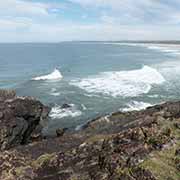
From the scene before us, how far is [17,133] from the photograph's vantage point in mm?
22266

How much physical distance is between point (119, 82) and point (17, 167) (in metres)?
47.7

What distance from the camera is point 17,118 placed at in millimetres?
22625

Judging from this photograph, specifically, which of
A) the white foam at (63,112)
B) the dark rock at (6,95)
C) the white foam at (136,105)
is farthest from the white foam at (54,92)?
the dark rock at (6,95)

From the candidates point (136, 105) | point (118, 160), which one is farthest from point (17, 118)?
point (136, 105)

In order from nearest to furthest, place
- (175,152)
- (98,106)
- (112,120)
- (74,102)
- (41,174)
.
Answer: (175,152)
(41,174)
(112,120)
(98,106)
(74,102)

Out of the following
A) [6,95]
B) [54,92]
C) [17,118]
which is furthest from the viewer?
[54,92]

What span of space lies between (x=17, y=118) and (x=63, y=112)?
44.2ft

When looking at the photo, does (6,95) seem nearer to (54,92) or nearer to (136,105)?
(136,105)

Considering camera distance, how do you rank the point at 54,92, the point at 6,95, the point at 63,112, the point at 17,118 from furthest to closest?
the point at 54,92, the point at 63,112, the point at 6,95, the point at 17,118

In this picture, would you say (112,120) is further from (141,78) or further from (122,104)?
(141,78)

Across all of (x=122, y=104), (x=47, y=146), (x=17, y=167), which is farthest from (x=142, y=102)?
(x=17, y=167)

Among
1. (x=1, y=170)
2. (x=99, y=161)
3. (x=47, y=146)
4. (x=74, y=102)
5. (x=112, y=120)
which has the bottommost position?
(x=74, y=102)

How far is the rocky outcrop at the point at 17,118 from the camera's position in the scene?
21078 mm

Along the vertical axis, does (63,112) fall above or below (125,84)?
below
